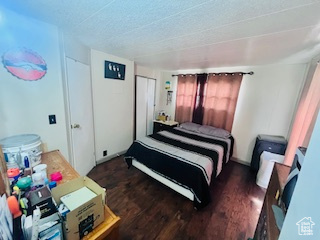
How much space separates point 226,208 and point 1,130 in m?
2.78

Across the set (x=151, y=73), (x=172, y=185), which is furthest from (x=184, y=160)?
(x=151, y=73)

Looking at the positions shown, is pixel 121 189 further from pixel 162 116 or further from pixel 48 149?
pixel 162 116

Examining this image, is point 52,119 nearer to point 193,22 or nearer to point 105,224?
point 105,224

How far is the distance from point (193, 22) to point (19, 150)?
1.99 metres

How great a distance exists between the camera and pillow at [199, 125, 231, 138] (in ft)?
9.88

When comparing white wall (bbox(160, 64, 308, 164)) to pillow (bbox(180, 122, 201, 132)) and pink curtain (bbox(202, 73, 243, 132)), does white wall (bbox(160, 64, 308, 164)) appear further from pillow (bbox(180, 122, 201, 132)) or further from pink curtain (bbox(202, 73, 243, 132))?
pillow (bbox(180, 122, 201, 132))

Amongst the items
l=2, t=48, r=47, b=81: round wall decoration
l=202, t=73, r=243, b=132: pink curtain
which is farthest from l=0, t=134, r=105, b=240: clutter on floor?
l=202, t=73, r=243, b=132: pink curtain

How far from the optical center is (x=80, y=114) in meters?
2.13

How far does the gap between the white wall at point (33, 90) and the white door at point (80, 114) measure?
230 mm

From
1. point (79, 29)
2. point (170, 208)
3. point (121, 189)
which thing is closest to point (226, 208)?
point (170, 208)

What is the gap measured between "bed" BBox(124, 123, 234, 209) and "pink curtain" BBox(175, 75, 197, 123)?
992mm

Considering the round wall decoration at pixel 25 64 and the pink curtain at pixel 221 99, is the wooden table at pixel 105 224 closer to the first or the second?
the round wall decoration at pixel 25 64

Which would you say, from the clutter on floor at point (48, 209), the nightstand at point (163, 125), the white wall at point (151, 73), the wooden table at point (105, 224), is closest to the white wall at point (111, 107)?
the white wall at point (151, 73)

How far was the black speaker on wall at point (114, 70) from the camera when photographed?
2645 mm
